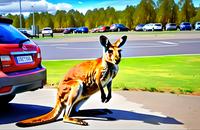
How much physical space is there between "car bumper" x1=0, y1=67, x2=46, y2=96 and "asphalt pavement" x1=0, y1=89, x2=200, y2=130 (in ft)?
1.69

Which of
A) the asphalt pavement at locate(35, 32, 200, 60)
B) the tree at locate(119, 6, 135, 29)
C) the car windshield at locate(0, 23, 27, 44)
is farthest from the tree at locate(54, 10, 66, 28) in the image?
the car windshield at locate(0, 23, 27, 44)

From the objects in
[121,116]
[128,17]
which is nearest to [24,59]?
[121,116]

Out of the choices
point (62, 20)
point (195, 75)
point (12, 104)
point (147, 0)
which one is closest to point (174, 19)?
point (147, 0)

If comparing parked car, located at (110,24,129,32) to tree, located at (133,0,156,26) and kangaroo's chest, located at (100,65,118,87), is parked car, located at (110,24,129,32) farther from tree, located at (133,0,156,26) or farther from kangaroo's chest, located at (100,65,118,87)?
kangaroo's chest, located at (100,65,118,87)

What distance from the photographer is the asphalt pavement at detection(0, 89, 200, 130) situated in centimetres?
574

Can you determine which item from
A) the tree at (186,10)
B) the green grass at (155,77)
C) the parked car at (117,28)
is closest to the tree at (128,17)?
the parked car at (117,28)

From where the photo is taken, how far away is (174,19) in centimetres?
7162

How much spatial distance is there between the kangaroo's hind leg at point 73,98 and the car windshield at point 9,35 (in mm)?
1218

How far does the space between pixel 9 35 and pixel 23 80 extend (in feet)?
2.77

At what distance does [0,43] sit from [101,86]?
1.68 m

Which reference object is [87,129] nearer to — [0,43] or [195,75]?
[0,43]

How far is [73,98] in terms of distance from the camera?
18.8 feet

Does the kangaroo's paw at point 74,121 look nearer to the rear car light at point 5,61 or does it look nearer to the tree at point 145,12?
the rear car light at point 5,61

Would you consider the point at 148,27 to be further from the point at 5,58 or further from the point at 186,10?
the point at 5,58
